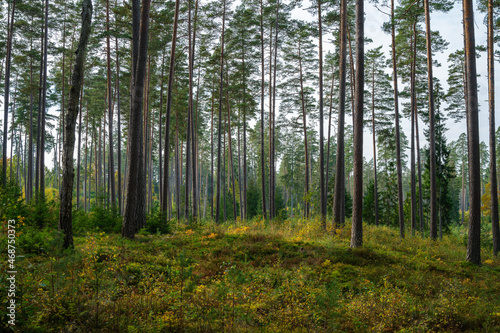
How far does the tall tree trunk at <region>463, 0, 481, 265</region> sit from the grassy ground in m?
0.87

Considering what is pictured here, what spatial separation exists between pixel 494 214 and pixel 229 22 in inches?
720

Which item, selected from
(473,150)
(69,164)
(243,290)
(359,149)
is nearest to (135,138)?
(69,164)

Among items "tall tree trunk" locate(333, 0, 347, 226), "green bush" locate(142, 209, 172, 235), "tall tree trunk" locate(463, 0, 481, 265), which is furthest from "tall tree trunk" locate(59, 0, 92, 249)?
"tall tree trunk" locate(463, 0, 481, 265)

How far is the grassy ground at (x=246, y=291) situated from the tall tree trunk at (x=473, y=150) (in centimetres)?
87

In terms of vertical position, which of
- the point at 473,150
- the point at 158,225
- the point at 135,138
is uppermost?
the point at 135,138

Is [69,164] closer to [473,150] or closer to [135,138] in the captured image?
[135,138]

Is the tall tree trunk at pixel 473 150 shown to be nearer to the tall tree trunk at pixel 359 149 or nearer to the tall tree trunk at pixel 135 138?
the tall tree trunk at pixel 359 149


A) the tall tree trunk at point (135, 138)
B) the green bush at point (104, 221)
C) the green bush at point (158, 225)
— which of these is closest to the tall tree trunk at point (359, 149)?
the green bush at point (158, 225)

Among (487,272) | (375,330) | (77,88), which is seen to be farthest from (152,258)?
(487,272)

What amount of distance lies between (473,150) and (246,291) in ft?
30.0

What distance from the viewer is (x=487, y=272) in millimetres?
8242

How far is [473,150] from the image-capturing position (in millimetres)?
9219

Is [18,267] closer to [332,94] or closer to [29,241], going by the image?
[29,241]

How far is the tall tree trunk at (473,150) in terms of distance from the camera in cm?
891
